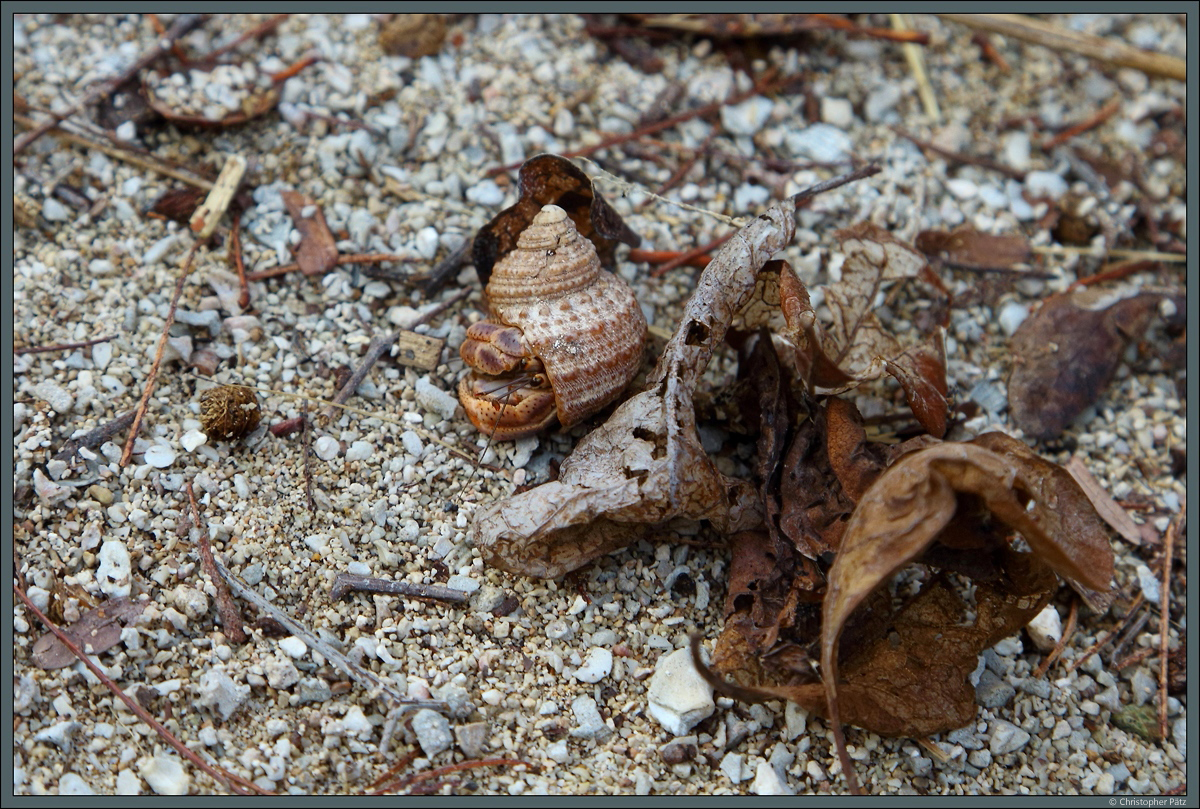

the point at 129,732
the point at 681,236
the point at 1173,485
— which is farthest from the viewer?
the point at 681,236

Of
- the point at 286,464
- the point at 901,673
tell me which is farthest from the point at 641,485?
the point at 286,464

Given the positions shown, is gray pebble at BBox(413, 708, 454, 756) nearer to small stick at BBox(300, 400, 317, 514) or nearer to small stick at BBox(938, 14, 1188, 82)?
small stick at BBox(300, 400, 317, 514)

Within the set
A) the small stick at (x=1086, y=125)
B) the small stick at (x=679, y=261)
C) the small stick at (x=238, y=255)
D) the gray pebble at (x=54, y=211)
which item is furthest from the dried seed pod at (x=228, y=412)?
the small stick at (x=1086, y=125)

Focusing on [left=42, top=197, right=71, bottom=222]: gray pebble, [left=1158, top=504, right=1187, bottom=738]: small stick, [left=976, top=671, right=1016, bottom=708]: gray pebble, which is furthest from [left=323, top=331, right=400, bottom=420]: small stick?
[left=1158, top=504, right=1187, bottom=738]: small stick

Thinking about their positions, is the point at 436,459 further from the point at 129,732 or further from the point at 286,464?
the point at 129,732

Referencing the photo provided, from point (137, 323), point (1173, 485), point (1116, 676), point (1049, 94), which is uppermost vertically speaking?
point (1049, 94)
